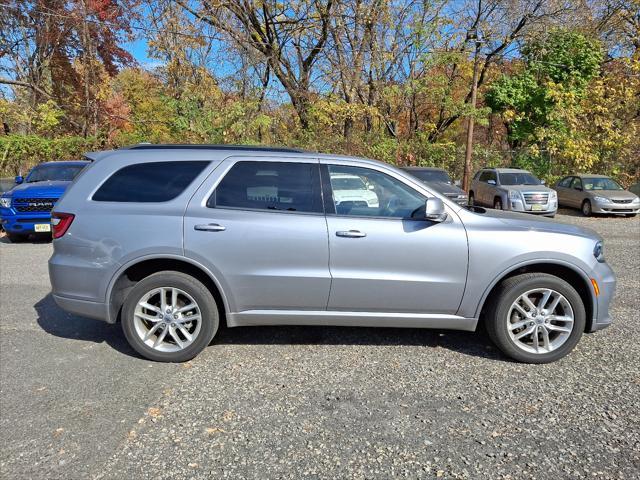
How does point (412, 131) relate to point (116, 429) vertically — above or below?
above

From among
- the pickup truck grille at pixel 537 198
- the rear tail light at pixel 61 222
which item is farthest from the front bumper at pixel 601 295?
the pickup truck grille at pixel 537 198

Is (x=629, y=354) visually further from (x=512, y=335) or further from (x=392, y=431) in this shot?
(x=392, y=431)

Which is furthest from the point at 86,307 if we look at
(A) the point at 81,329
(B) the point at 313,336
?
(B) the point at 313,336

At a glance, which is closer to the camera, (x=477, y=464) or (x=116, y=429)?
(x=477, y=464)

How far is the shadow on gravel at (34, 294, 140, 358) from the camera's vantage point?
13.9ft

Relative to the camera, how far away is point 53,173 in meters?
10.5

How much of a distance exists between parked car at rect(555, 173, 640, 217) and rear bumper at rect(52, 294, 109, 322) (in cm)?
1615

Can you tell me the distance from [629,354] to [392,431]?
2.59m

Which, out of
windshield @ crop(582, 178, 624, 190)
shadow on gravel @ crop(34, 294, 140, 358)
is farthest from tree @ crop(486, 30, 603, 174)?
shadow on gravel @ crop(34, 294, 140, 358)

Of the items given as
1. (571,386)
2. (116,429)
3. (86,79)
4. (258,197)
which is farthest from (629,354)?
(86,79)

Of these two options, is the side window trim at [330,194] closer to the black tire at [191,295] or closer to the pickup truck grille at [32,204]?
the black tire at [191,295]

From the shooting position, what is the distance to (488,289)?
12.2 ft

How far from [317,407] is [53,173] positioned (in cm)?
1014

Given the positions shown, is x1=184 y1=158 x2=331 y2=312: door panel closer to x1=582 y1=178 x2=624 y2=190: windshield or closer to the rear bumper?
the rear bumper
